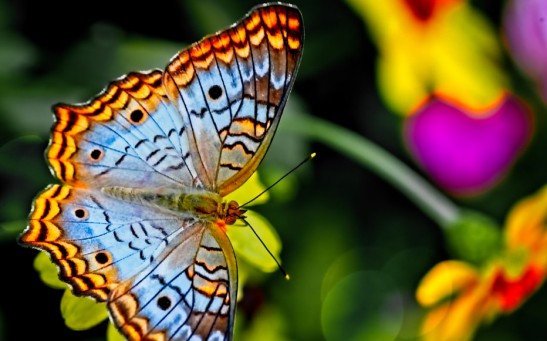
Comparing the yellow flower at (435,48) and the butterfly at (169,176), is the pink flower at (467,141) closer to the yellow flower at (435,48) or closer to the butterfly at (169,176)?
the yellow flower at (435,48)

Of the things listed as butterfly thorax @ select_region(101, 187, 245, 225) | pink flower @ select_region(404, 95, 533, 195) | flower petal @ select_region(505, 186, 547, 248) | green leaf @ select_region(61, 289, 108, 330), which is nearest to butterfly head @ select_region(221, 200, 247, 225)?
butterfly thorax @ select_region(101, 187, 245, 225)

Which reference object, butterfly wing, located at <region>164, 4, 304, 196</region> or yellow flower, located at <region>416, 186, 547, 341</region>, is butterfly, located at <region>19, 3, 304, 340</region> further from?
yellow flower, located at <region>416, 186, 547, 341</region>

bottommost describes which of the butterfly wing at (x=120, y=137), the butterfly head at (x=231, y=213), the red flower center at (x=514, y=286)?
the red flower center at (x=514, y=286)

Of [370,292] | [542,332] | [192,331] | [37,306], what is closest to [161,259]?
[192,331]

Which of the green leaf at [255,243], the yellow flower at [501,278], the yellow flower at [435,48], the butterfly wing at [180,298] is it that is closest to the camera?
the butterfly wing at [180,298]

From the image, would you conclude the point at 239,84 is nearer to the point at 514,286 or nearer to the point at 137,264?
the point at 137,264

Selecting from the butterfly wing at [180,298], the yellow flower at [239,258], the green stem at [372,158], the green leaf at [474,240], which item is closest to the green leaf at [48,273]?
the yellow flower at [239,258]

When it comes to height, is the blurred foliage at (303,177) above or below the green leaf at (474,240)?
above
